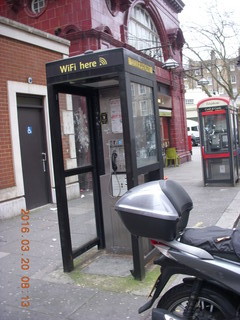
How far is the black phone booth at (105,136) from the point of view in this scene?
13.1 ft

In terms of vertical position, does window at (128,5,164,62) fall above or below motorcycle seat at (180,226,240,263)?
above

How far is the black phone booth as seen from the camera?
400 cm

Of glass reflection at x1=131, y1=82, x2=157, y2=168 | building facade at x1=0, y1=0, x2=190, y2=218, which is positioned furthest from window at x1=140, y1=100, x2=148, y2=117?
building facade at x1=0, y1=0, x2=190, y2=218

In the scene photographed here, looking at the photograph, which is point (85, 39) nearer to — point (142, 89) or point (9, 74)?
point (9, 74)

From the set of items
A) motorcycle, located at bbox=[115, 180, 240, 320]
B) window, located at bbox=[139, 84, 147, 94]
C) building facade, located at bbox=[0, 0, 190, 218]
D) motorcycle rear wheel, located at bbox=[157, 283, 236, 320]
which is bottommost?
motorcycle rear wheel, located at bbox=[157, 283, 236, 320]

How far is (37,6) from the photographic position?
38.8ft

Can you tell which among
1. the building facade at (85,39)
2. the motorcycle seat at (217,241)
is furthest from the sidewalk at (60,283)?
the building facade at (85,39)

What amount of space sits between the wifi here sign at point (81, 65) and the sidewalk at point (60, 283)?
235 cm

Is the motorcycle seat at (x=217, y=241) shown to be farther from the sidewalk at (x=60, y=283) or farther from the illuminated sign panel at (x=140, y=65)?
the illuminated sign panel at (x=140, y=65)

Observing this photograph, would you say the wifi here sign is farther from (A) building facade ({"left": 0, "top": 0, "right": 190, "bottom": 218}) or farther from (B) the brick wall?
(B) the brick wall

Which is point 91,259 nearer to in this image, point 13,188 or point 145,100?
point 145,100

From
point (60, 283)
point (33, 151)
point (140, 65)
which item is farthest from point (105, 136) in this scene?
point (33, 151)

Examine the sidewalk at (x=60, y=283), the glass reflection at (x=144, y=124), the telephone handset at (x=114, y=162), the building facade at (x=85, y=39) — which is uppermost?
the building facade at (x=85, y=39)
